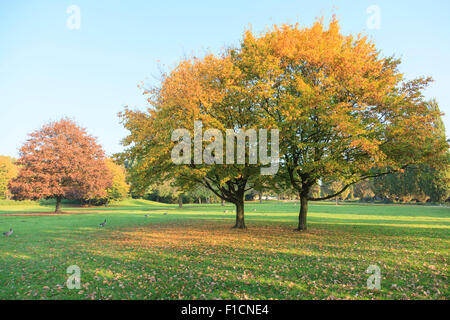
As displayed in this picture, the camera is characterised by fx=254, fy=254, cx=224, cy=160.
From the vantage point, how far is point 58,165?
3694 cm

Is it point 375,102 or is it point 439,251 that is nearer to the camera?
point 439,251

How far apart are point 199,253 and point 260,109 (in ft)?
33.2

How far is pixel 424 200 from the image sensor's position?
6838 centimetres

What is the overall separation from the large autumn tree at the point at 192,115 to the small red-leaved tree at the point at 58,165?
24.2 m

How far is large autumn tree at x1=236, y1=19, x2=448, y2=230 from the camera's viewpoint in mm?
15039

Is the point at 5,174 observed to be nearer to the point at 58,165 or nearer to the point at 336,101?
the point at 58,165

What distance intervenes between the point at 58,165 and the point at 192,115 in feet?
102
